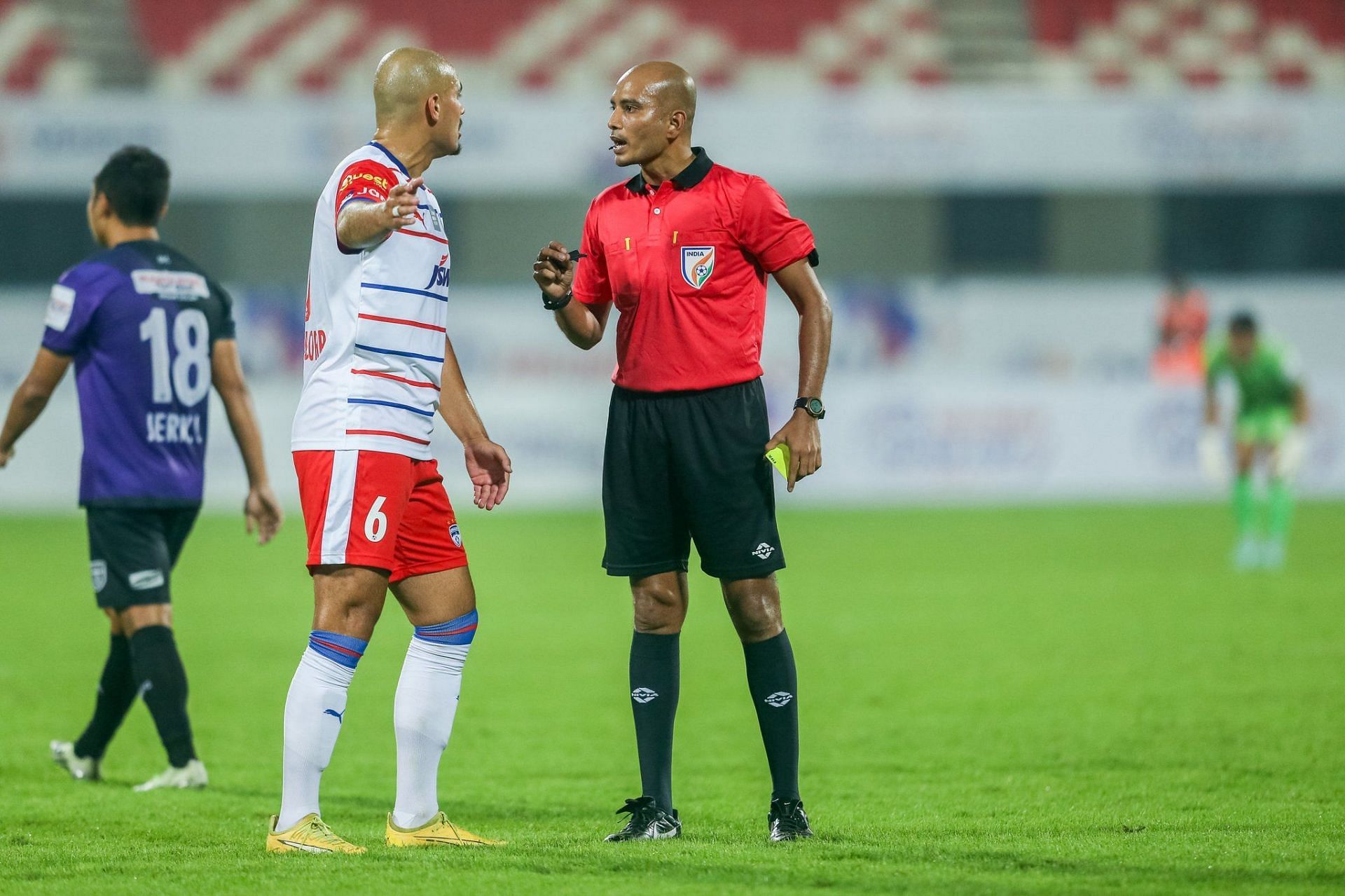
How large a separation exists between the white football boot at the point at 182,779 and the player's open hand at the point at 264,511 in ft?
2.61

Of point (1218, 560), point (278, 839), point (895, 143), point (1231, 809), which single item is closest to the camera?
point (278, 839)

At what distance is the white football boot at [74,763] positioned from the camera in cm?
561

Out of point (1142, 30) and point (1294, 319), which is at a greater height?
point (1142, 30)

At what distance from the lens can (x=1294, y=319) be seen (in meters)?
23.5

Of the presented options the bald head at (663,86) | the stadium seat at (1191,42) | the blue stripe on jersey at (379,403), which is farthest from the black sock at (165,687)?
the stadium seat at (1191,42)

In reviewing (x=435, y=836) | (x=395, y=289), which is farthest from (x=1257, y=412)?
(x=395, y=289)

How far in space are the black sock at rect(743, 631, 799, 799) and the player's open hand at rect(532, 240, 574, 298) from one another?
1.11m

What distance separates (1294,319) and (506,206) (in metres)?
11.7

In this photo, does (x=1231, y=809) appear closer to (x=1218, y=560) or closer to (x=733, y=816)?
(x=733, y=816)

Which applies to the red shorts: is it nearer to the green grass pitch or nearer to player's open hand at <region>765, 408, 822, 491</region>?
the green grass pitch

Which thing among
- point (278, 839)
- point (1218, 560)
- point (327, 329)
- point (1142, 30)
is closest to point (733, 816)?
point (278, 839)

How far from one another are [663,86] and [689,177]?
256 mm

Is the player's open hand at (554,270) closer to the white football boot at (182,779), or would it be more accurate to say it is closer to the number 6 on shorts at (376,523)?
the number 6 on shorts at (376,523)

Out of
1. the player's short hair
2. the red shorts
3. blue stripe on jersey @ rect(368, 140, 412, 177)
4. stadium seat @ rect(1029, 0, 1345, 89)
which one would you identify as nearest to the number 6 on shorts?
the red shorts
